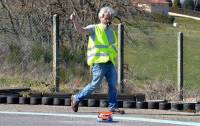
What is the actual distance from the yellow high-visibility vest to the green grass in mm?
5495

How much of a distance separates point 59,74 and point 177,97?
3062mm

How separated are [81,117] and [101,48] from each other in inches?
46.8

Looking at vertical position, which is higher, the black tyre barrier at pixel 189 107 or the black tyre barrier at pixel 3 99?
the black tyre barrier at pixel 3 99

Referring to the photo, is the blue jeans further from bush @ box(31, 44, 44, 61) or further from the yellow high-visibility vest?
bush @ box(31, 44, 44, 61)

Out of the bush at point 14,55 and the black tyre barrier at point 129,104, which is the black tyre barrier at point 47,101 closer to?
the black tyre barrier at point 129,104

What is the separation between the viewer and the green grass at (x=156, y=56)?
783 inches

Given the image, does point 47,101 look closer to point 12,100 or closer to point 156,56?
point 12,100

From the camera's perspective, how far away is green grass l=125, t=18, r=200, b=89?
19897 millimetres

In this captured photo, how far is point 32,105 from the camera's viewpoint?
12.1 meters

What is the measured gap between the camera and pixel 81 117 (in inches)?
401

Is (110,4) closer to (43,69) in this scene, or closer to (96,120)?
(43,69)

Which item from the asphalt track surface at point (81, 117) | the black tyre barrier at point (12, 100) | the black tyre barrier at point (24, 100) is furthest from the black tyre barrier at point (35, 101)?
the asphalt track surface at point (81, 117)

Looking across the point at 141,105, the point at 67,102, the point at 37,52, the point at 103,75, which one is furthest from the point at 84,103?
the point at 37,52

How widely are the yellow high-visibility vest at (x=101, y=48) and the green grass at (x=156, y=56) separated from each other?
5.49 meters
